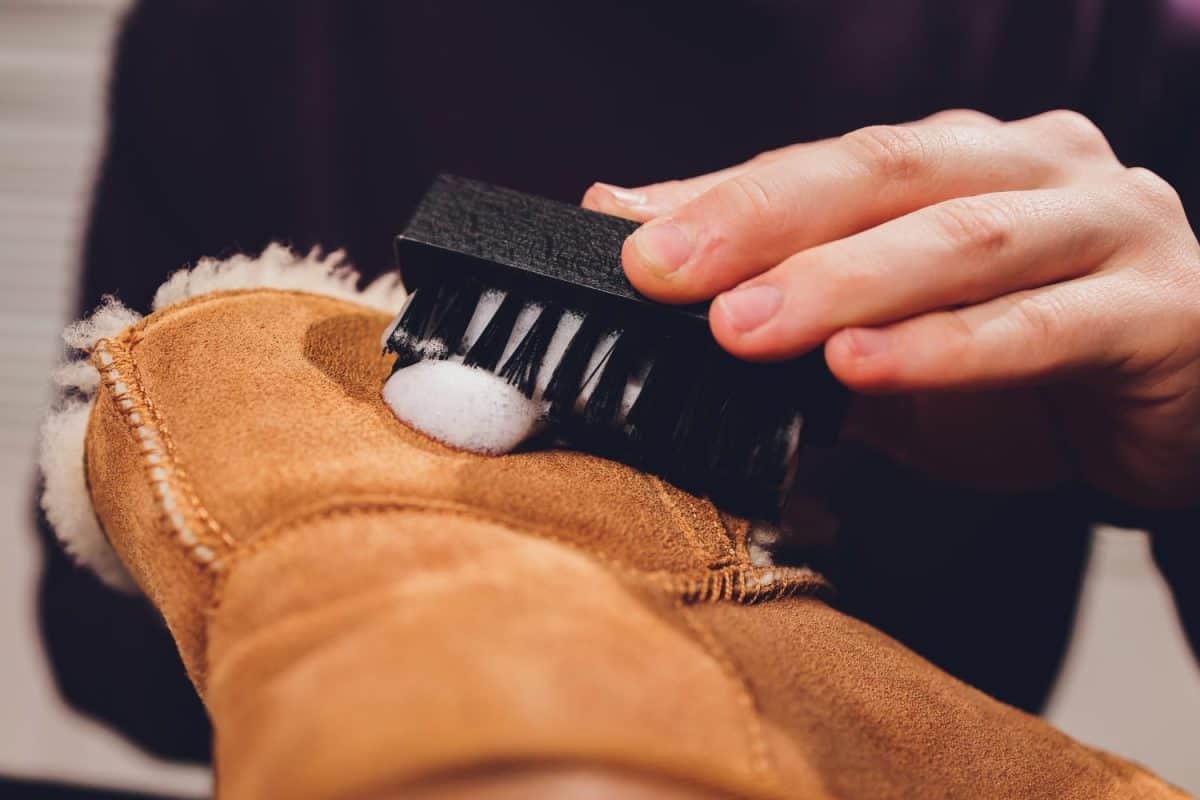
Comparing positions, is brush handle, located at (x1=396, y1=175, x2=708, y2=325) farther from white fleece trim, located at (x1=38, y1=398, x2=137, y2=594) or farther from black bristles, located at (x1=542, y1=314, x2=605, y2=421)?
white fleece trim, located at (x1=38, y1=398, x2=137, y2=594)

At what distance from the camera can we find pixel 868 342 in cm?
35

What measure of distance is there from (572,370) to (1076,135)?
1.13 feet

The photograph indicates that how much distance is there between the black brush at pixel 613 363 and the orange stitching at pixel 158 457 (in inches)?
4.2

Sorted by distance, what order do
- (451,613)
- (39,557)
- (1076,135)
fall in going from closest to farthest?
(451,613), (1076,135), (39,557)

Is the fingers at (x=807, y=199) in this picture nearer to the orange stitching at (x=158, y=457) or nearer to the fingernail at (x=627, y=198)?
the fingernail at (x=627, y=198)

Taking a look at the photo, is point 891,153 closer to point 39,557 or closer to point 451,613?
point 451,613

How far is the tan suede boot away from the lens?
0.62ft

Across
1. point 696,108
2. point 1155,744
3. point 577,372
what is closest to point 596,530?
point 577,372

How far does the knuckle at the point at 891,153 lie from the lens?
15.4 inches

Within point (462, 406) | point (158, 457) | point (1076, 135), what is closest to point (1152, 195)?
point (1076, 135)

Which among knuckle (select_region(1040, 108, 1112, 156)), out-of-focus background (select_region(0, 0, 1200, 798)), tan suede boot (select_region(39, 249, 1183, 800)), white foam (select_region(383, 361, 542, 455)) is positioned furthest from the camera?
out-of-focus background (select_region(0, 0, 1200, 798))

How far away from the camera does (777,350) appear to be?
35cm

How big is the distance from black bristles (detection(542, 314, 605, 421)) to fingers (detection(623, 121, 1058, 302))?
0.10ft

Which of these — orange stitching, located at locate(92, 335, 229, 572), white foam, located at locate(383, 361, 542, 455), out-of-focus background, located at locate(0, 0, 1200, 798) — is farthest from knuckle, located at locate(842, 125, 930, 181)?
out-of-focus background, located at locate(0, 0, 1200, 798)
